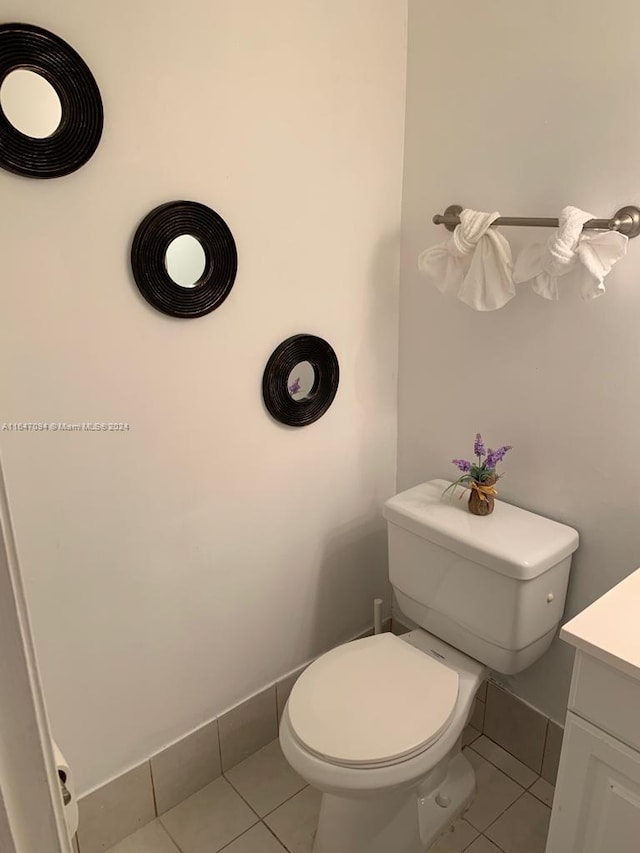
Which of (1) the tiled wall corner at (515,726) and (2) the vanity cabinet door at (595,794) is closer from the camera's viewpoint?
(2) the vanity cabinet door at (595,794)

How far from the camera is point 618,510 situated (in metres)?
1.44

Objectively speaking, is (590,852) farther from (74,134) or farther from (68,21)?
(68,21)

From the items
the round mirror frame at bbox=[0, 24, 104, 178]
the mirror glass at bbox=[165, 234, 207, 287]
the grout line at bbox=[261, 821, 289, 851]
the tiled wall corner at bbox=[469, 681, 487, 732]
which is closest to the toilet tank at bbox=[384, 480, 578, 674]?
the tiled wall corner at bbox=[469, 681, 487, 732]

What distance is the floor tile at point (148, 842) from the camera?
62.2 inches

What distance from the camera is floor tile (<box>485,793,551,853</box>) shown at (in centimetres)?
157

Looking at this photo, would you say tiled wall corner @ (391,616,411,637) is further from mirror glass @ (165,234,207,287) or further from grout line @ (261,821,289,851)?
mirror glass @ (165,234,207,287)

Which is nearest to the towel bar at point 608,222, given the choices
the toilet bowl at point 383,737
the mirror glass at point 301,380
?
the mirror glass at point 301,380

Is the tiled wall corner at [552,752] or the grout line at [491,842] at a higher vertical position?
the tiled wall corner at [552,752]

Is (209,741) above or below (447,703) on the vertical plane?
below

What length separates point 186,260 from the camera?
136 centimetres

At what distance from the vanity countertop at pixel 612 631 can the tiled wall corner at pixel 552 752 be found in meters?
0.73

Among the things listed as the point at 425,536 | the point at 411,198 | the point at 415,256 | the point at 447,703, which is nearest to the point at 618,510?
the point at 425,536

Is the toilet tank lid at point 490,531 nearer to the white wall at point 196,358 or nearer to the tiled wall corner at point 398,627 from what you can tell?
the white wall at point 196,358

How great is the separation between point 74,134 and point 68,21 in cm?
20
